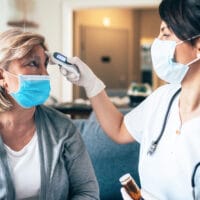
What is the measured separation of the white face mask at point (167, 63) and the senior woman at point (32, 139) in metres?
0.39

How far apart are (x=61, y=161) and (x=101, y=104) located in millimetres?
269

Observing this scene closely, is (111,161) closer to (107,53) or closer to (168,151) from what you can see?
(168,151)

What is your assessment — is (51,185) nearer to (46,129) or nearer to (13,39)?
(46,129)

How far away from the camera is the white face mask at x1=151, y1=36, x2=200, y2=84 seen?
47.5 inches

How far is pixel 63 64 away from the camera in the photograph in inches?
53.4

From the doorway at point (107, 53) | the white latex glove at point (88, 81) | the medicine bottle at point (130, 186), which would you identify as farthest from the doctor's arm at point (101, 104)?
the doorway at point (107, 53)

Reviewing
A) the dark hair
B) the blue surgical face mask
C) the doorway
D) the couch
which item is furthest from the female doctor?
the doorway

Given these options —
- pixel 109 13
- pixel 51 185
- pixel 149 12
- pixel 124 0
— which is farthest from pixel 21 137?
pixel 149 12

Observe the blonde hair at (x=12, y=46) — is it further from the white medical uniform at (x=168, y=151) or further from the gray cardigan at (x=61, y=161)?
the white medical uniform at (x=168, y=151)

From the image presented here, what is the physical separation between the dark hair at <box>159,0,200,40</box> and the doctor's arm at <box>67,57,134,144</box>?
38cm

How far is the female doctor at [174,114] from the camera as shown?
3.75ft

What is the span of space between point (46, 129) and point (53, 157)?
0.11 metres

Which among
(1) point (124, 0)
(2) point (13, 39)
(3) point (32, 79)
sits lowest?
(3) point (32, 79)

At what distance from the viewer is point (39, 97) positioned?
1302 mm
